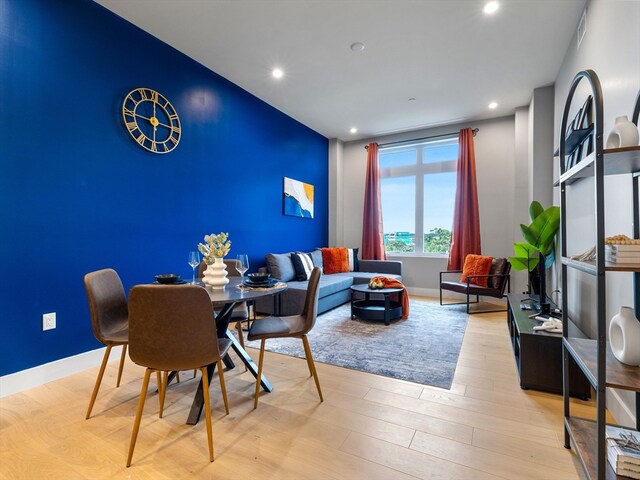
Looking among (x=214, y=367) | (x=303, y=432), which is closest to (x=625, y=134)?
(x=303, y=432)

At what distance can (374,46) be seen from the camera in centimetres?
323

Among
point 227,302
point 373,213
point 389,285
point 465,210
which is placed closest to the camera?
point 227,302

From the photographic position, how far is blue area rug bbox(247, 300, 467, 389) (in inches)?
100.0

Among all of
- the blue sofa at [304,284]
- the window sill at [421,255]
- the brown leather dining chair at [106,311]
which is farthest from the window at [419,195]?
the brown leather dining chair at [106,311]

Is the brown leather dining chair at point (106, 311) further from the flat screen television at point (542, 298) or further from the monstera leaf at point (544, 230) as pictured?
the monstera leaf at point (544, 230)

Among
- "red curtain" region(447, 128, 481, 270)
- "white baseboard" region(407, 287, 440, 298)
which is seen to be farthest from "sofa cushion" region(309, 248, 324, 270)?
"red curtain" region(447, 128, 481, 270)

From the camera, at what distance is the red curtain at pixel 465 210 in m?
5.20

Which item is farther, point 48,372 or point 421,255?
point 421,255

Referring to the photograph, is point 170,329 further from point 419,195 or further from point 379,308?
point 419,195

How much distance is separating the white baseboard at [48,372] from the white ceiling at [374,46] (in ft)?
9.82

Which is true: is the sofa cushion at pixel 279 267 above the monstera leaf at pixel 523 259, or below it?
below

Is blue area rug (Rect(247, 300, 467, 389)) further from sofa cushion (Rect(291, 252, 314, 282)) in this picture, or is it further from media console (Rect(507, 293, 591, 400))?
sofa cushion (Rect(291, 252, 314, 282))

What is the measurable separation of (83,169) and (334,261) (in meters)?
3.82

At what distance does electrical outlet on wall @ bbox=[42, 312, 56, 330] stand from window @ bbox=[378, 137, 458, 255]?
5.17 metres
